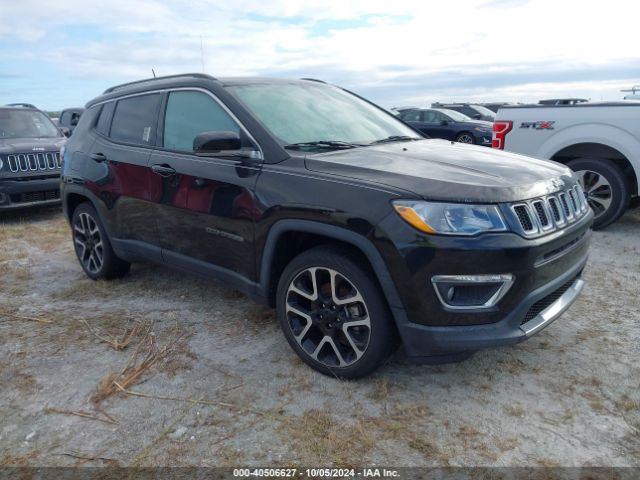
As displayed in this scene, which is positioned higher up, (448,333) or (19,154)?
(19,154)

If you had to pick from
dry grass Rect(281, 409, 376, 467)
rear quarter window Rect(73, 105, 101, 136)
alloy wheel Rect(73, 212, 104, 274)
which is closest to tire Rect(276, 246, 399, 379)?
dry grass Rect(281, 409, 376, 467)

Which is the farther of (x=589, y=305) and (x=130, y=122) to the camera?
(x=130, y=122)

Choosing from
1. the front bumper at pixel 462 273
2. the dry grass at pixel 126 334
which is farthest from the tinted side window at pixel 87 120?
the front bumper at pixel 462 273

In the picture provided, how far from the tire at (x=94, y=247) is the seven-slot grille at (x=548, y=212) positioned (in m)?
3.54

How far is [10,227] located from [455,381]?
7012 mm

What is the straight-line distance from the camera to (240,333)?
12.2 ft

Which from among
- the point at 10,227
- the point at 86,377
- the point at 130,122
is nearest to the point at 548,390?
the point at 86,377

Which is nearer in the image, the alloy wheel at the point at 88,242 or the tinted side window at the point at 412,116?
the alloy wheel at the point at 88,242

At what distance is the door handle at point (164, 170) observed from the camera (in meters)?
3.69

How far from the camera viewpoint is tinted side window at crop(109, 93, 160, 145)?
13.2 feet

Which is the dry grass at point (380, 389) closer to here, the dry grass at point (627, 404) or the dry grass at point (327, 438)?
the dry grass at point (327, 438)

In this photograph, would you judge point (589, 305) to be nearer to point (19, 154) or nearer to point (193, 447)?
point (193, 447)

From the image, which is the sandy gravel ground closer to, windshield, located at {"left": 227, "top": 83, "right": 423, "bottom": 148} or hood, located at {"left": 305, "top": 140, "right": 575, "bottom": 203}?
hood, located at {"left": 305, "top": 140, "right": 575, "bottom": 203}

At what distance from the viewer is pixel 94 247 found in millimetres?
4852
